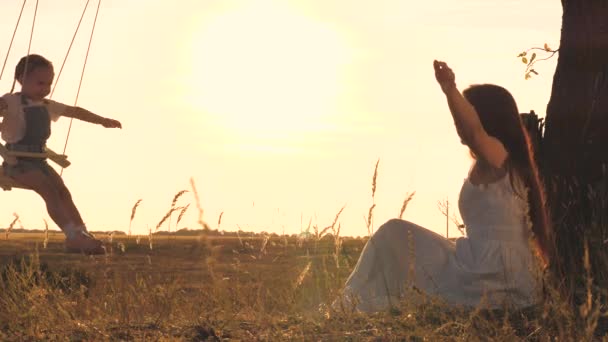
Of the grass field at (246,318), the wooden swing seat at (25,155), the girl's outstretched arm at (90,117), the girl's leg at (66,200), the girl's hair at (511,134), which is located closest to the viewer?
the grass field at (246,318)

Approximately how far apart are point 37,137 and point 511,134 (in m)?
4.36

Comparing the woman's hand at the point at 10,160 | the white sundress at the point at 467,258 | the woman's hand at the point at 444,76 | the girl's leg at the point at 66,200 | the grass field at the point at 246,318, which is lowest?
the grass field at the point at 246,318

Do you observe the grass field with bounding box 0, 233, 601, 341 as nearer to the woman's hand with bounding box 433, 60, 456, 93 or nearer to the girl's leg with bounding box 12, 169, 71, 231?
the girl's leg with bounding box 12, 169, 71, 231

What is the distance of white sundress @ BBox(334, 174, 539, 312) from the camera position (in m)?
8.27

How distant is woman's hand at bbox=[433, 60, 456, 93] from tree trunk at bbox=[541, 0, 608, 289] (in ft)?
7.77

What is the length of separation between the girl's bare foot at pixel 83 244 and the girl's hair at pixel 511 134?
3.32 m

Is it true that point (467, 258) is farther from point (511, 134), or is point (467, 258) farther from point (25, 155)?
point (25, 155)

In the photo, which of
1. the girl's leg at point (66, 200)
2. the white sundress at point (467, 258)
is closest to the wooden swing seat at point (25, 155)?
the girl's leg at point (66, 200)

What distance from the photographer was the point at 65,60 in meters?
8.96

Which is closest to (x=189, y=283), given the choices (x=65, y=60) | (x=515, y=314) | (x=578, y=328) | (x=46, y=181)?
(x=46, y=181)

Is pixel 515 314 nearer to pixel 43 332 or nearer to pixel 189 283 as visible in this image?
pixel 43 332

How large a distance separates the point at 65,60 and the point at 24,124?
1120mm

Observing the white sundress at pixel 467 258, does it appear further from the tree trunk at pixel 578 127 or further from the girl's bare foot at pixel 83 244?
the girl's bare foot at pixel 83 244

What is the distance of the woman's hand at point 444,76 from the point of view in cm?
741
